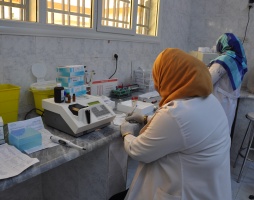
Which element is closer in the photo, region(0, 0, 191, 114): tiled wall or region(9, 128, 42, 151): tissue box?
region(9, 128, 42, 151): tissue box

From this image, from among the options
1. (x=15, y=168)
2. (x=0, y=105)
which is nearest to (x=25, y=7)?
(x=0, y=105)

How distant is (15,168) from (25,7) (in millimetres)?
1229

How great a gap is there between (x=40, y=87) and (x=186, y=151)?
111 cm

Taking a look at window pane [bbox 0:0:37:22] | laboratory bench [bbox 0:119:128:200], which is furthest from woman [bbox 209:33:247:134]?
window pane [bbox 0:0:37:22]

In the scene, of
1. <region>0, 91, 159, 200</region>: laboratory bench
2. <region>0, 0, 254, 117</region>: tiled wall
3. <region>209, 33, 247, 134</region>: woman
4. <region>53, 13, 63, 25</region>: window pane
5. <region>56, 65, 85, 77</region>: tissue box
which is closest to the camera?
<region>0, 91, 159, 200</region>: laboratory bench

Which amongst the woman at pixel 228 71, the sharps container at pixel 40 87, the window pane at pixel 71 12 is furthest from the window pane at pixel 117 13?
the woman at pixel 228 71

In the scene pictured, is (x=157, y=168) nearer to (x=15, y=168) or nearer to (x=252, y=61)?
(x=15, y=168)

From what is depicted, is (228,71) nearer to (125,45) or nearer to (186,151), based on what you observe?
(125,45)

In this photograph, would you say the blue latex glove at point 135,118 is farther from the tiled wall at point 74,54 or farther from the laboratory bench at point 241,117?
the laboratory bench at point 241,117

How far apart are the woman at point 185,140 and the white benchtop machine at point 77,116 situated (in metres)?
0.32

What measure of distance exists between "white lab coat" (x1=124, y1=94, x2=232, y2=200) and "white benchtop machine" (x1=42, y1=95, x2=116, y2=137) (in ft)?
1.04

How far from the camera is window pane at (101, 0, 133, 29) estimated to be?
7.68ft

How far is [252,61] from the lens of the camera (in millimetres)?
3295

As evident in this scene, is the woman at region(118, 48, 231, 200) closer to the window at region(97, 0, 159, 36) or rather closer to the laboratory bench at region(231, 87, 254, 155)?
the window at region(97, 0, 159, 36)
